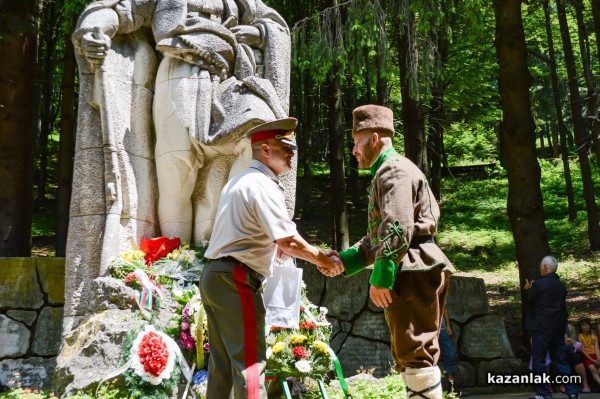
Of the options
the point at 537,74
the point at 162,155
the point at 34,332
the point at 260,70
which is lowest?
the point at 34,332

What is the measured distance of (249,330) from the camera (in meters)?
3.67

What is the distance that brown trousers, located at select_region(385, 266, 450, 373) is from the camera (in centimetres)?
377

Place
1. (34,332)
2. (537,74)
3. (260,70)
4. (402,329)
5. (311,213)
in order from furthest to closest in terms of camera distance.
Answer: (537,74) → (311,213) → (34,332) → (260,70) → (402,329)

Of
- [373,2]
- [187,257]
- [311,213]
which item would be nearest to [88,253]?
[187,257]

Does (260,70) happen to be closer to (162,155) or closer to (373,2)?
(162,155)

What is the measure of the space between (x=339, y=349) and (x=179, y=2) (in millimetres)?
5357

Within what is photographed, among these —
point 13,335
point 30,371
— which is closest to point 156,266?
point 30,371

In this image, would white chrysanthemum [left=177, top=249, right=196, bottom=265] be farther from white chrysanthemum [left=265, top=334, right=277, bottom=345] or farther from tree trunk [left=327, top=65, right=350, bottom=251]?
tree trunk [left=327, top=65, right=350, bottom=251]

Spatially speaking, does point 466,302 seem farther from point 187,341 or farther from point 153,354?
point 153,354

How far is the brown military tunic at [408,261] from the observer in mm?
3650

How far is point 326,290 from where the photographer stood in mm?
10234

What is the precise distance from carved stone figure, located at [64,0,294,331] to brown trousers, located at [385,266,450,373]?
303 cm

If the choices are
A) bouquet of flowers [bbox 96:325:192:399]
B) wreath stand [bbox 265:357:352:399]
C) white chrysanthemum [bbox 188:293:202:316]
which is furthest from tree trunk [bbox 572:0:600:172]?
bouquet of flowers [bbox 96:325:192:399]

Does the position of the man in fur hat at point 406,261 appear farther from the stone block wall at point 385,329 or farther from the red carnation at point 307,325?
the stone block wall at point 385,329
